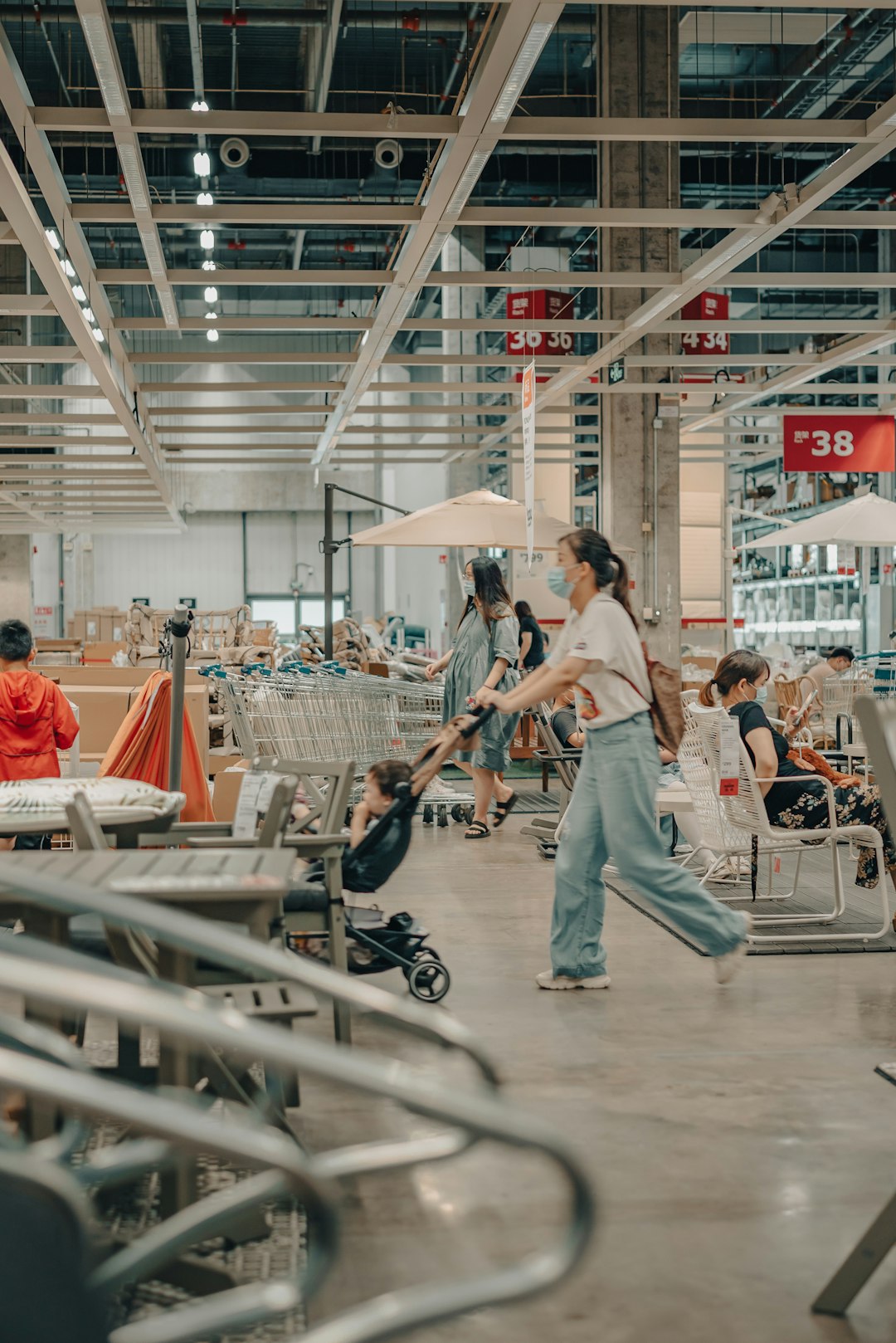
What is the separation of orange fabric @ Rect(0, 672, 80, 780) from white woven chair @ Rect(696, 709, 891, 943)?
291 centimetres

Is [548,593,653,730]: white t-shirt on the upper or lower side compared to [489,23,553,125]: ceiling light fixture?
lower

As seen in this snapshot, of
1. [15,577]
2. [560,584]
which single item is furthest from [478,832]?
[15,577]

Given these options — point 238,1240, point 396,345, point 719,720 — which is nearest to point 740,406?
point 719,720

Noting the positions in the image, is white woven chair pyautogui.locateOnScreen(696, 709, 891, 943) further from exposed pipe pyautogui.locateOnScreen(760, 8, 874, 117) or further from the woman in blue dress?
exposed pipe pyautogui.locateOnScreen(760, 8, 874, 117)

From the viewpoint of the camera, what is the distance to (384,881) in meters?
4.70

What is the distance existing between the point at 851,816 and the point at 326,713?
128 inches

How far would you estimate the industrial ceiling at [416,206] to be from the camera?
6691 millimetres

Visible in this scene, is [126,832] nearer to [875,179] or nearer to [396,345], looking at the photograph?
[875,179]

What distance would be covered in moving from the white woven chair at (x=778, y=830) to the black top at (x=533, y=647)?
3517mm

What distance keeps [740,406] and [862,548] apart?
280 inches

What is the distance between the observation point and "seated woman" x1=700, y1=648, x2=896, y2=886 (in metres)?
6.11

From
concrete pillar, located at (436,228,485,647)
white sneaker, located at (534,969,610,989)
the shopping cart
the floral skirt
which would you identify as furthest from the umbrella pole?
concrete pillar, located at (436,228,485,647)

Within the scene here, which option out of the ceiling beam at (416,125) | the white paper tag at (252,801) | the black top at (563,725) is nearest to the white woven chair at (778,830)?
the black top at (563,725)

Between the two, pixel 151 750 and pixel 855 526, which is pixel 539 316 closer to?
pixel 855 526
